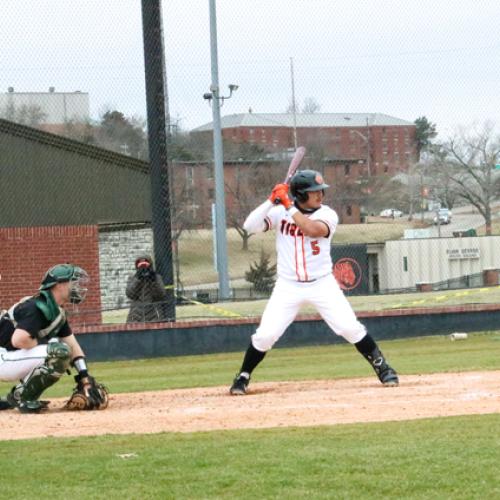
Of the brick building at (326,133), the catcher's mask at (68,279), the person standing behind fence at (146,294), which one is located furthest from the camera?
the brick building at (326,133)

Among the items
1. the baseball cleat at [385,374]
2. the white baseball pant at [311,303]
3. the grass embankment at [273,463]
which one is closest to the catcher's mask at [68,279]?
the grass embankment at [273,463]

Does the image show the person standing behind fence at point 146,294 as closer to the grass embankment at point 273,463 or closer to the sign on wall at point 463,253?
the sign on wall at point 463,253

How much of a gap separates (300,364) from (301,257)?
516cm

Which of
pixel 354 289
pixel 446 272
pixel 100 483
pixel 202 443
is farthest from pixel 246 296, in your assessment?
pixel 100 483

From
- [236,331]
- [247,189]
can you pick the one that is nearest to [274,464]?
[236,331]

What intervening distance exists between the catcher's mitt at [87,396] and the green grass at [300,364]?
81.5 inches

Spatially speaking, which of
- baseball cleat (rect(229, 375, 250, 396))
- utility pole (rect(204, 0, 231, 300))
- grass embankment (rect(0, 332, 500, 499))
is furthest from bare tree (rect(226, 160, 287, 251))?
grass embankment (rect(0, 332, 500, 499))

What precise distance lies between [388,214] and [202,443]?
1955 centimetres

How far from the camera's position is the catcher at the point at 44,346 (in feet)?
27.6

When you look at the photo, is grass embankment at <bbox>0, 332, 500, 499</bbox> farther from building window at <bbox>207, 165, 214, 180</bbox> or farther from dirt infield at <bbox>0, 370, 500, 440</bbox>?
building window at <bbox>207, 165, 214, 180</bbox>

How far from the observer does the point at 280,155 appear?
20.3 metres

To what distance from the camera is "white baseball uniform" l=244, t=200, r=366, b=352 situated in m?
8.99

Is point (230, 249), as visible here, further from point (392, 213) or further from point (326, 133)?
point (392, 213)

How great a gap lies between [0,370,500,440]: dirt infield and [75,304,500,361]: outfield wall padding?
5.90 meters
